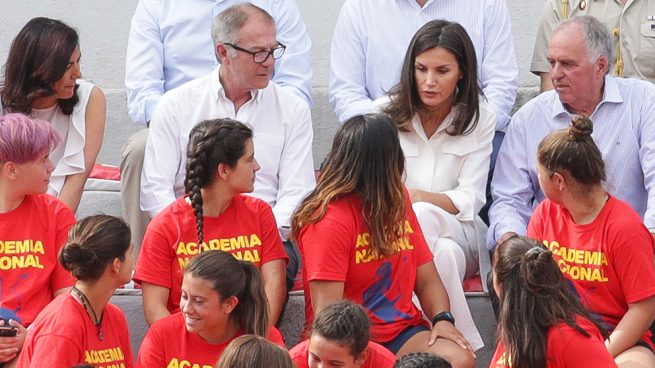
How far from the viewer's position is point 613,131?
18.9ft

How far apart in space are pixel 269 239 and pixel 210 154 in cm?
36

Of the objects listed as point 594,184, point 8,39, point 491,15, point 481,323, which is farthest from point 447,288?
point 8,39

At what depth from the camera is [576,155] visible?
4.89 meters

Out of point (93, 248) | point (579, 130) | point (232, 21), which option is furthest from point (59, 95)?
point (579, 130)

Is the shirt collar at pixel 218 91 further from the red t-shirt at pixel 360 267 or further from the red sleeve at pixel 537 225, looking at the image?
the red sleeve at pixel 537 225

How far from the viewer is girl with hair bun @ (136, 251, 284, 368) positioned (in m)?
4.46

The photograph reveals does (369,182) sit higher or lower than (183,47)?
lower

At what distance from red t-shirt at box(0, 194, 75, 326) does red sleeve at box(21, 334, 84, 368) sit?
1.62 feet

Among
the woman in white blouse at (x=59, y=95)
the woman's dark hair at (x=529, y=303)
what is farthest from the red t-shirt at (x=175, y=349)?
the woman in white blouse at (x=59, y=95)

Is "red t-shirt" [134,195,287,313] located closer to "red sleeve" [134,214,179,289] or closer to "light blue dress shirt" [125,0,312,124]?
"red sleeve" [134,214,179,289]

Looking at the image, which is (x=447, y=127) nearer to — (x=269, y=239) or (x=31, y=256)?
(x=269, y=239)

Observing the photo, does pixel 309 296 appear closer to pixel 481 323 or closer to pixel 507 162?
pixel 481 323

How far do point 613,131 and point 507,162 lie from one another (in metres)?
0.43

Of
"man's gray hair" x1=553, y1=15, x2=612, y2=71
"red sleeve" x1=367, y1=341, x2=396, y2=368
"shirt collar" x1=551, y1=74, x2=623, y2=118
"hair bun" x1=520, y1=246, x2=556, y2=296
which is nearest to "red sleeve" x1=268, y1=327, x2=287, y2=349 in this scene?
"red sleeve" x1=367, y1=341, x2=396, y2=368
